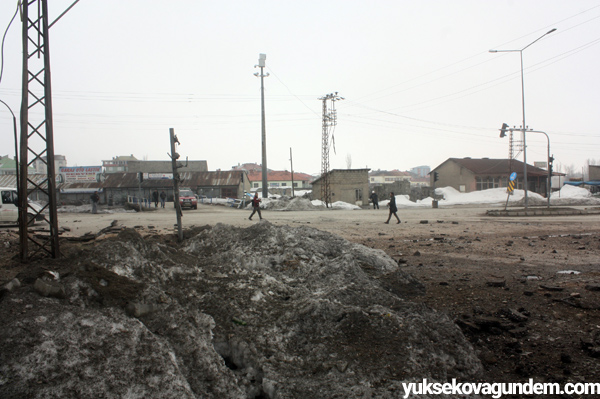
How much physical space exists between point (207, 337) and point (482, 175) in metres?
55.6

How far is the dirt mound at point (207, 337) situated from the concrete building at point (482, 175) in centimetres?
4999

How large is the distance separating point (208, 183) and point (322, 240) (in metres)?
41.8

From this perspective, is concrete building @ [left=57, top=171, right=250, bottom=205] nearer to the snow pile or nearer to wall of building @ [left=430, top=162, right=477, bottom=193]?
wall of building @ [left=430, top=162, right=477, bottom=193]

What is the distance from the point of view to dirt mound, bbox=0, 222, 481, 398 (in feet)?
10.2

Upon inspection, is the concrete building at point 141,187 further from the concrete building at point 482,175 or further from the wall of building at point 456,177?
the concrete building at point 482,175

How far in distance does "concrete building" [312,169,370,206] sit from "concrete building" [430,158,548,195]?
51.1 ft

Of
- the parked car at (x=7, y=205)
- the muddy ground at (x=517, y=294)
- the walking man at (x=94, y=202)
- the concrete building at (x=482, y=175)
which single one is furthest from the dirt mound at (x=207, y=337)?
the concrete building at (x=482, y=175)

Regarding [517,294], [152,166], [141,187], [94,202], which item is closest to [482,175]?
[141,187]

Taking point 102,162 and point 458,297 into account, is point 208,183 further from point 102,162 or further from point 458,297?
point 102,162

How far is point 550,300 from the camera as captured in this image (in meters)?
5.55

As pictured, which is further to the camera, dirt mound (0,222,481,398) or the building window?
the building window

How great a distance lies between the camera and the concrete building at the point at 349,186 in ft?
132

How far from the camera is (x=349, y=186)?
133 ft

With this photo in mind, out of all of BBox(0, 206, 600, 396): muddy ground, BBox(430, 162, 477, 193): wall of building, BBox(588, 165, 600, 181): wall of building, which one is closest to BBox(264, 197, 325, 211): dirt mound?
BBox(0, 206, 600, 396): muddy ground
